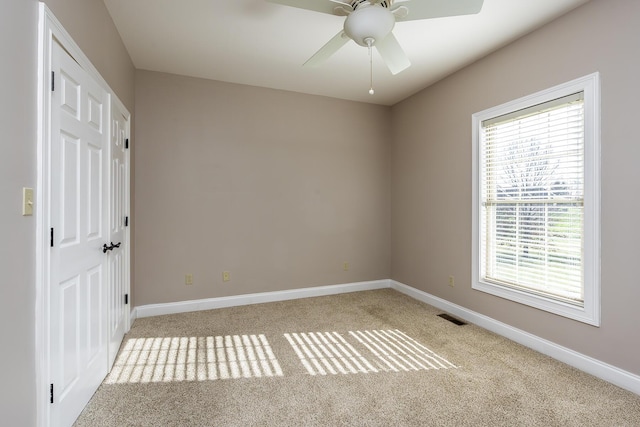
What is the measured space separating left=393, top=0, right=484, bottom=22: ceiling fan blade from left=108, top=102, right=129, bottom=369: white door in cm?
228

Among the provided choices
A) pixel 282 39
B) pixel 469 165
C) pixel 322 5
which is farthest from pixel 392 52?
pixel 469 165

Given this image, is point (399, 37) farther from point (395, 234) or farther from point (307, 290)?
point (307, 290)

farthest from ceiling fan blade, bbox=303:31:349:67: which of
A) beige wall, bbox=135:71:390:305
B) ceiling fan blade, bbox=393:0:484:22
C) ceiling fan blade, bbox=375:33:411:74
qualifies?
beige wall, bbox=135:71:390:305

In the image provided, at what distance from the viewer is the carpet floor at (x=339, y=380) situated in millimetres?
1829

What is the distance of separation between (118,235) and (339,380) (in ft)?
7.14

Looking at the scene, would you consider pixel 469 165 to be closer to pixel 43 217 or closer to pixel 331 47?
pixel 331 47

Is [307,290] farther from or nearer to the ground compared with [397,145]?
nearer to the ground

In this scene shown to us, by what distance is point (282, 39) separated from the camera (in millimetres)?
2869

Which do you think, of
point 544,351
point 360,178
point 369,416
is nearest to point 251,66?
point 360,178

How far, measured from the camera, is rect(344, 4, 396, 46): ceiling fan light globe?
181cm

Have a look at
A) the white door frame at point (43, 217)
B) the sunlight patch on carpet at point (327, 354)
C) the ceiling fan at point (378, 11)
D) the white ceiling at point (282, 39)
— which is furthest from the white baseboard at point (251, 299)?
the ceiling fan at point (378, 11)

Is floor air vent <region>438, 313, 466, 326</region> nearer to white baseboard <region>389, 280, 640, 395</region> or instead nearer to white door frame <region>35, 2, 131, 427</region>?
white baseboard <region>389, 280, 640, 395</region>

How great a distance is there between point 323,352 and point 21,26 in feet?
8.85

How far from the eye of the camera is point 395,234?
4672 mm
